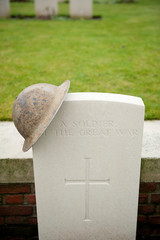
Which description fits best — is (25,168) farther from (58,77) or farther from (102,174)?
(58,77)

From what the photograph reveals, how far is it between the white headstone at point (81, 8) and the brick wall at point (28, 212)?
770 centimetres

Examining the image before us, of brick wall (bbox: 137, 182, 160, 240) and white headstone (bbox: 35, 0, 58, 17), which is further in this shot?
white headstone (bbox: 35, 0, 58, 17)

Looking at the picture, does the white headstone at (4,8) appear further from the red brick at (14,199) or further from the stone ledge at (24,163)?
the red brick at (14,199)

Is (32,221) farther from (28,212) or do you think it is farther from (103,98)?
(103,98)

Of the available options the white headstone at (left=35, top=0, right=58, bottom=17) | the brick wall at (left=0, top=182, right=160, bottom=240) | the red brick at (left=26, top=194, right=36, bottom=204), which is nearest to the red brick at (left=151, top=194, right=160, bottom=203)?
the brick wall at (left=0, top=182, right=160, bottom=240)

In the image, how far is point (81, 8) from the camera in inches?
337

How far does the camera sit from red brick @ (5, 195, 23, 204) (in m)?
2.11

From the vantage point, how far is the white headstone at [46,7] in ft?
28.2

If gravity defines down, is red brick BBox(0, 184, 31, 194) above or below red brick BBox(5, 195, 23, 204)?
above

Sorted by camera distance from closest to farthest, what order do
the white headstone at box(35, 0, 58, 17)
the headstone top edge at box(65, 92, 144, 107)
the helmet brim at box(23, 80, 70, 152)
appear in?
the helmet brim at box(23, 80, 70, 152) < the headstone top edge at box(65, 92, 144, 107) < the white headstone at box(35, 0, 58, 17)

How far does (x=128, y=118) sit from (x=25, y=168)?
0.85 m

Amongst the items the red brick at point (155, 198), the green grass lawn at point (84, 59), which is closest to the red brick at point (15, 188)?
the green grass lawn at point (84, 59)

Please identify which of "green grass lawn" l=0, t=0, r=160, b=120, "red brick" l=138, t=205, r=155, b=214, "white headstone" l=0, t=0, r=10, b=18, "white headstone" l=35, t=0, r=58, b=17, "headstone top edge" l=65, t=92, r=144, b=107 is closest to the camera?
"headstone top edge" l=65, t=92, r=144, b=107

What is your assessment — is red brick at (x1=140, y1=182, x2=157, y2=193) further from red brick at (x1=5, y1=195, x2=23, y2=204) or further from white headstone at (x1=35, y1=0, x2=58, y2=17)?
white headstone at (x1=35, y1=0, x2=58, y2=17)
